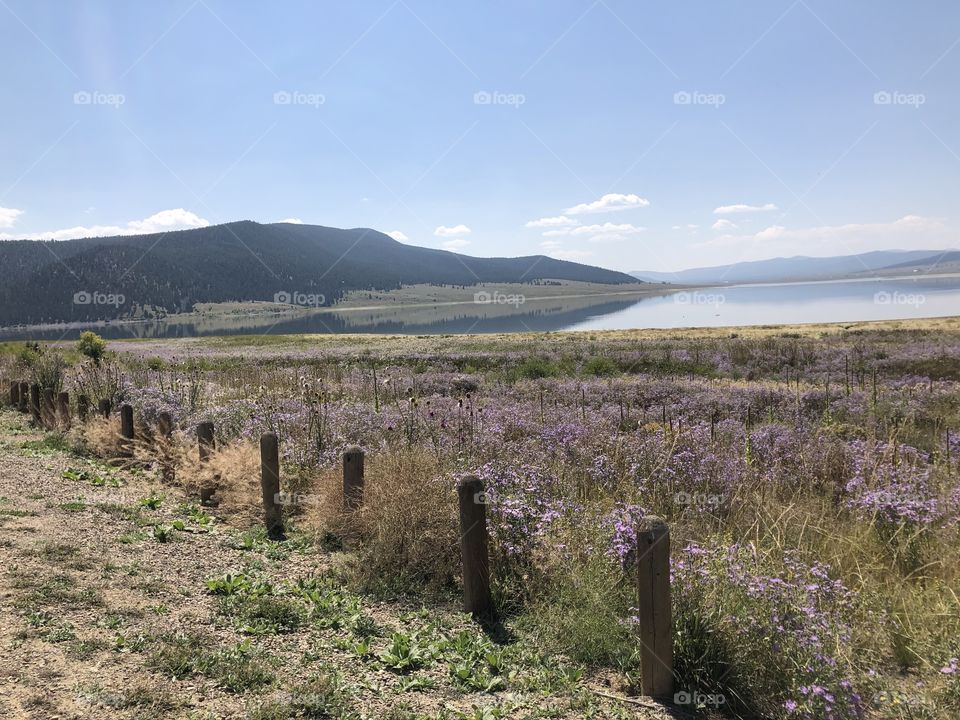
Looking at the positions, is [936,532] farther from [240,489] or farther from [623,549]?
[240,489]

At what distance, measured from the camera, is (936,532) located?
17.5ft

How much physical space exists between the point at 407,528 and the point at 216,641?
1961mm

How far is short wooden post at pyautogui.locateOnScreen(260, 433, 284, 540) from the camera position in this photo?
7.04 meters

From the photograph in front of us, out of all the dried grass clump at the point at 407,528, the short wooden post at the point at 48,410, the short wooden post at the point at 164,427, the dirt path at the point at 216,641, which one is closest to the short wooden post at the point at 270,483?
the dirt path at the point at 216,641

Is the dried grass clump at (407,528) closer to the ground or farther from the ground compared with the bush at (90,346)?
closer to the ground

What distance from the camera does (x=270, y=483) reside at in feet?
23.6

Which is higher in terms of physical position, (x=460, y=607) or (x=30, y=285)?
(x=30, y=285)

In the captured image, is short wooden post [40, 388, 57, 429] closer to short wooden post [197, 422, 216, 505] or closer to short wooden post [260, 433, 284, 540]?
short wooden post [197, 422, 216, 505]

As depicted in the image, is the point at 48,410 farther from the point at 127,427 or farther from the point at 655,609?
the point at 655,609

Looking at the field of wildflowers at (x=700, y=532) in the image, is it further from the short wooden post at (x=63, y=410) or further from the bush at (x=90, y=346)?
the bush at (x=90, y=346)

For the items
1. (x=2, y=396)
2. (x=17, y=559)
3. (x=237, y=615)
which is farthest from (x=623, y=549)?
(x=2, y=396)

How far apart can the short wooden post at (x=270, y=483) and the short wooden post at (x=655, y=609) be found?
4774mm

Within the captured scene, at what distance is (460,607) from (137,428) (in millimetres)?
7917

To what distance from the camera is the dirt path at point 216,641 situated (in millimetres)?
3424
